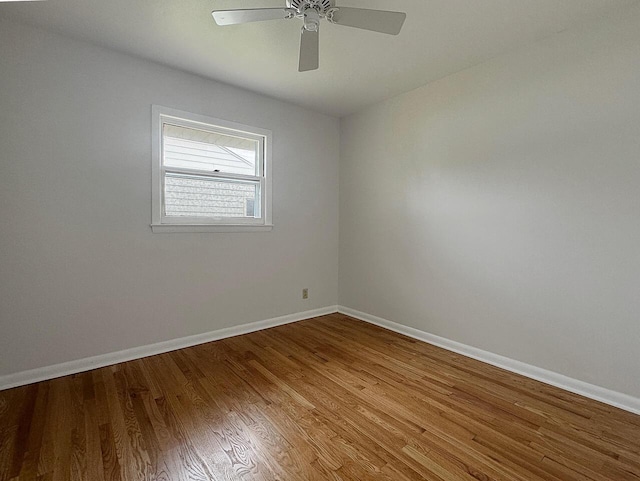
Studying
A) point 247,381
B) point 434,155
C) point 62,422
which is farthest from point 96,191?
point 434,155

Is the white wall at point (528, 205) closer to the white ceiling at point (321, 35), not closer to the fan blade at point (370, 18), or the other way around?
the white ceiling at point (321, 35)

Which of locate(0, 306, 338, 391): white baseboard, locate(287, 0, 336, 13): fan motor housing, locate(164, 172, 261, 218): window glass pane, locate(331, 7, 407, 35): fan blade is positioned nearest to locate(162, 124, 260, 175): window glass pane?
locate(164, 172, 261, 218): window glass pane

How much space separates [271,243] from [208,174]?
3.36 ft

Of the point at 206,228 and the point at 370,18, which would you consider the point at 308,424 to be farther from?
the point at 370,18

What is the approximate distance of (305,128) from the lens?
380cm

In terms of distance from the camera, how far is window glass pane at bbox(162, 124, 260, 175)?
2.91 meters

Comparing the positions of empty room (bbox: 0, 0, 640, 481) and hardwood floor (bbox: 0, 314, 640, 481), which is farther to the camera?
empty room (bbox: 0, 0, 640, 481)

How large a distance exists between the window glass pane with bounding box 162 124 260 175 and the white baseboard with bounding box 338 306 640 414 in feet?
8.23

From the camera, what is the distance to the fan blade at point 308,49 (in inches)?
70.2

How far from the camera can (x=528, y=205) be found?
95.9 inches

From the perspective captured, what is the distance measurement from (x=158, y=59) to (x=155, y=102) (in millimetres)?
361

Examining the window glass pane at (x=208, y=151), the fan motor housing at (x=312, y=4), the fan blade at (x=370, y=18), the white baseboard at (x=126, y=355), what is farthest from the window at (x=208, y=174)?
the fan blade at (x=370, y=18)

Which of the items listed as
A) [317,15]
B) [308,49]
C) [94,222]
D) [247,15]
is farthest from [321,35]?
[94,222]

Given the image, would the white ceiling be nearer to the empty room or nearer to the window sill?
the empty room
